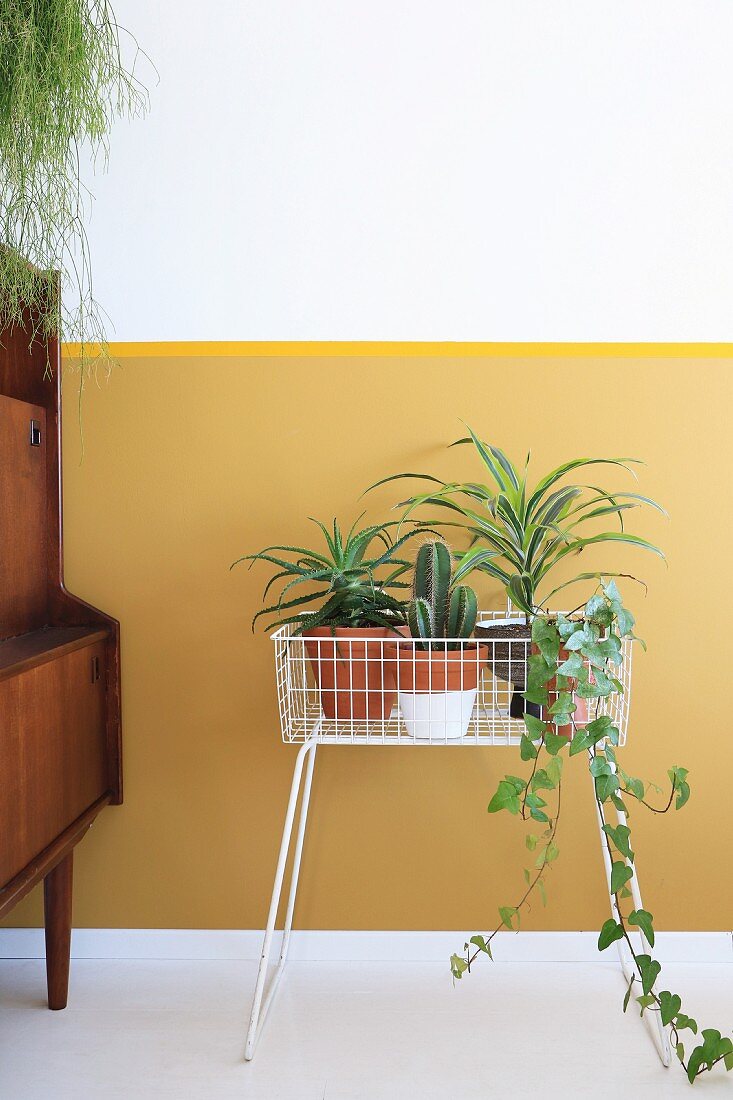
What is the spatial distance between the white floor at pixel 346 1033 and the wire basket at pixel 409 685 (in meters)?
0.60

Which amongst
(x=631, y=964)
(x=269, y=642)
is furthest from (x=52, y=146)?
(x=631, y=964)

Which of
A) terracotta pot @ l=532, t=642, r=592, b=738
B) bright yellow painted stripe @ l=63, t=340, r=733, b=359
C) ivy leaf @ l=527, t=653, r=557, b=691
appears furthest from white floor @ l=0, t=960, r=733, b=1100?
bright yellow painted stripe @ l=63, t=340, r=733, b=359

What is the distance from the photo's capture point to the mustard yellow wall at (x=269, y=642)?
206cm

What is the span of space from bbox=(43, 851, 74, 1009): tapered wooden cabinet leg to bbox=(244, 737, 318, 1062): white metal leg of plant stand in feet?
1.33

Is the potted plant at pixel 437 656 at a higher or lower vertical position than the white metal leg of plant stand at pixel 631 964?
higher

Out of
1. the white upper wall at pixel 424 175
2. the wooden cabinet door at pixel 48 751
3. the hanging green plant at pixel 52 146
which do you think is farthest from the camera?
the white upper wall at pixel 424 175

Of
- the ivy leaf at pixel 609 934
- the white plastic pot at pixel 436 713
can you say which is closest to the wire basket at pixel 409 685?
the white plastic pot at pixel 436 713

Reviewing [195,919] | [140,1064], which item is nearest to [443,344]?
[195,919]

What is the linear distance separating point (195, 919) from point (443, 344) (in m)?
1.46

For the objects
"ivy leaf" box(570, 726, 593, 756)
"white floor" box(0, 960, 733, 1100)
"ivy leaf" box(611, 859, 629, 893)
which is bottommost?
"white floor" box(0, 960, 733, 1100)

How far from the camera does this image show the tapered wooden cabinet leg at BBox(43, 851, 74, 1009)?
1820mm

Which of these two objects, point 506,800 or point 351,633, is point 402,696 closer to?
point 351,633

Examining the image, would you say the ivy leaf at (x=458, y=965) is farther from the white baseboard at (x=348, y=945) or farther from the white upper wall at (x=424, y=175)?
the white upper wall at (x=424, y=175)

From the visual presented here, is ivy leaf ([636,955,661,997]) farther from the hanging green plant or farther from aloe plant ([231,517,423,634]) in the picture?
the hanging green plant
